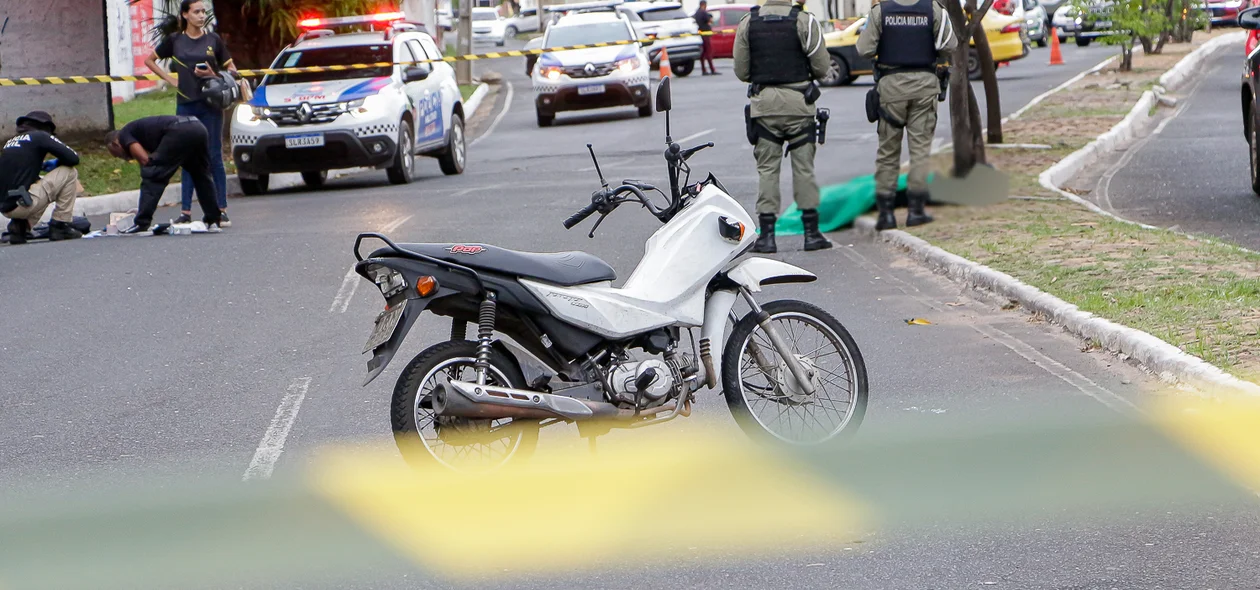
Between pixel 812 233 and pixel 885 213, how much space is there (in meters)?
0.87

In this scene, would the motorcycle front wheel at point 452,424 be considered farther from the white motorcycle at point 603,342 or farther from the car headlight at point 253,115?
the car headlight at point 253,115

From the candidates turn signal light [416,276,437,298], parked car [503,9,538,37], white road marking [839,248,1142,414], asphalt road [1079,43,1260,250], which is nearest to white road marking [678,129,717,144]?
asphalt road [1079,43,1260,250]

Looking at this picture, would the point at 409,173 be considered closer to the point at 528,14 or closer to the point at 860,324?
the point at 860,324

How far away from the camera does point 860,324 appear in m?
9.29

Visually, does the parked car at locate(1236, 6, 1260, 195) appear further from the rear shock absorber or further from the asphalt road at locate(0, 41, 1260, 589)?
the rear shock absorber

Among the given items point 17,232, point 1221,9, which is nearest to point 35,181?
point 17,232

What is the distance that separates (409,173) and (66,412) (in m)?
11.4

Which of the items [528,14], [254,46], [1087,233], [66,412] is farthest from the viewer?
[528,14]

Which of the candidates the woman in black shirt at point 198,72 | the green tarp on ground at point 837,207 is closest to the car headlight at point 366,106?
the woman in black shirt at point 198,72

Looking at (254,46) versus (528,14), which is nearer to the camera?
(254,46)

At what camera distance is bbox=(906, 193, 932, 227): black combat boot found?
12.9 metres

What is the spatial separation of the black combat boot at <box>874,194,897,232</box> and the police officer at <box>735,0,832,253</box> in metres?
0.70

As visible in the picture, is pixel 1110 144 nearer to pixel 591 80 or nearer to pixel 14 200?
pixel 591 80

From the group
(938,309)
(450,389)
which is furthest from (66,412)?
(938,309)
